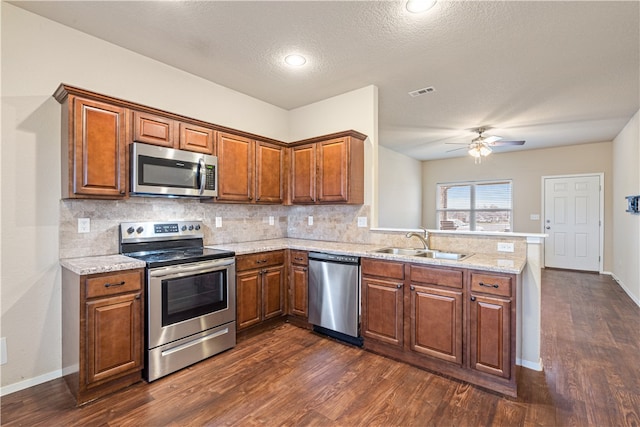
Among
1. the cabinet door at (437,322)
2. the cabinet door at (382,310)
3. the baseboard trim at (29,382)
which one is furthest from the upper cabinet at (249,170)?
the cabinet door at (437,322)

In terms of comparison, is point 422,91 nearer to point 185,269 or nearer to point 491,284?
point 491,284

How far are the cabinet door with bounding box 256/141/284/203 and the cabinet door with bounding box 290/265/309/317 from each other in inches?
Answer: 36.3

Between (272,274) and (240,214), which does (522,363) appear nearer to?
(272,274)

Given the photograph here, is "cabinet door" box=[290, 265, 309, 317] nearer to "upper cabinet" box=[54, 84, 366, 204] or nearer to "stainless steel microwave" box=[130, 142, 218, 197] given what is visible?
"upper cabinet" box=[54, 84, 366, 204]

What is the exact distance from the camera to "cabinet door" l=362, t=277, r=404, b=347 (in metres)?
2.66

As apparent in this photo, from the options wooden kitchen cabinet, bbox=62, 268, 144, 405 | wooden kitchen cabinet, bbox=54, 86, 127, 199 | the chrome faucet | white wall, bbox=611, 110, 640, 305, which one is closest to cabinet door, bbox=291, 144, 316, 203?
the chrome faucet

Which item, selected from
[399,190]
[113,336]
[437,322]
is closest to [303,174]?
[437,322]

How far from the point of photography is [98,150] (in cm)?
235

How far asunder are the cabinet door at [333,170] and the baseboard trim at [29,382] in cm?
278

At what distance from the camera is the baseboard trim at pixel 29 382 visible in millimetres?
2160

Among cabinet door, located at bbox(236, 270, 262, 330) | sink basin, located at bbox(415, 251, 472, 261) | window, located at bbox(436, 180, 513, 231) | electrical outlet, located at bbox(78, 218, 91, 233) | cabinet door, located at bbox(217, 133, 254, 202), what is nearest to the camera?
electrical outlet, located at bbox(78, 218, 91, 233)

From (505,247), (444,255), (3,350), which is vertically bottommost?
(3,350)

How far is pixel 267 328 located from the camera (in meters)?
3.33

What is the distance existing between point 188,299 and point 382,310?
1691 mm
